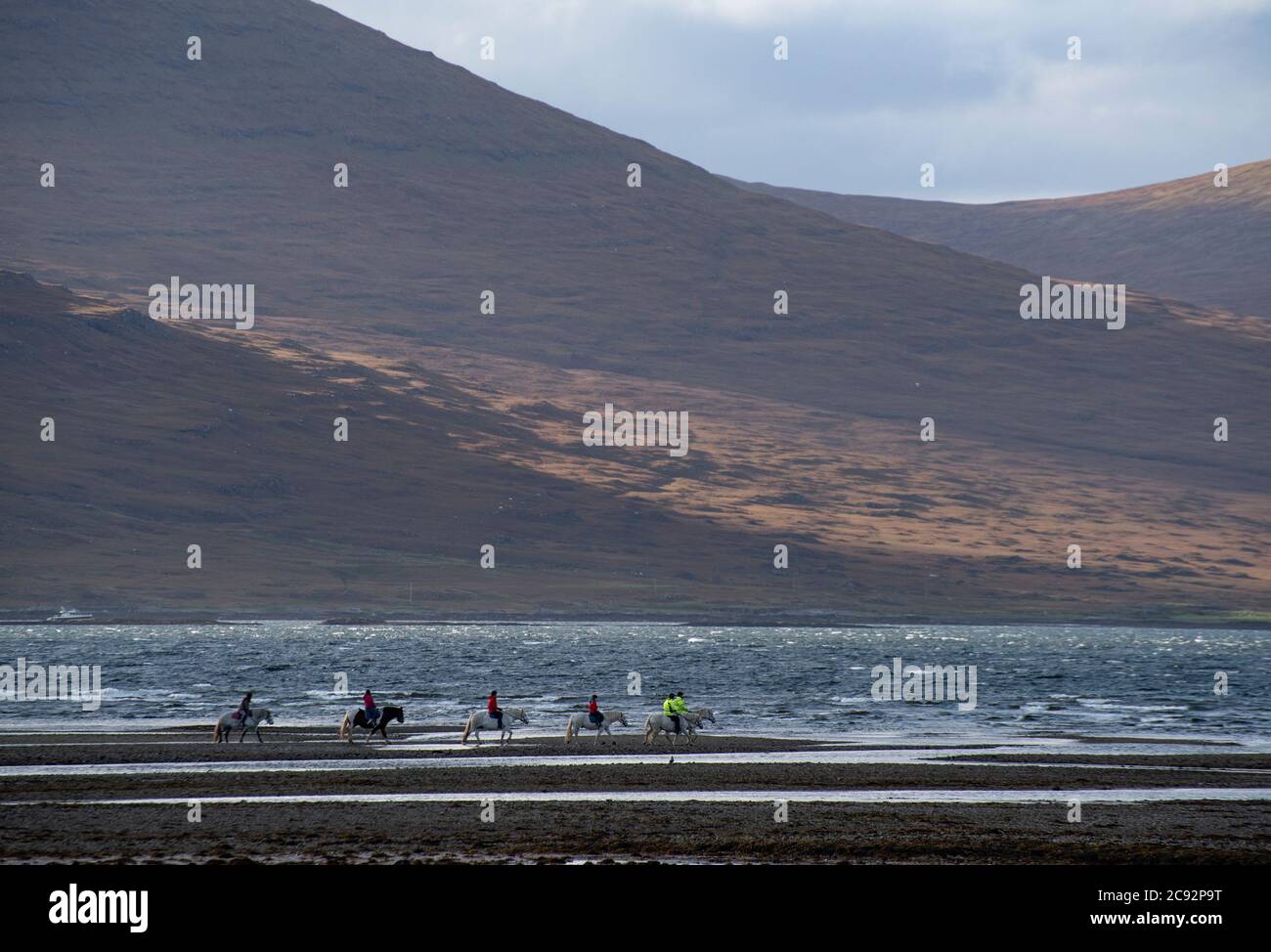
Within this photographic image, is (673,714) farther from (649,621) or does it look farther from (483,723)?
(649,621)

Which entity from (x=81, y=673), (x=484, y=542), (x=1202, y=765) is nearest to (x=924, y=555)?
(x=484, y=542)

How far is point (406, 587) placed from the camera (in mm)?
169500

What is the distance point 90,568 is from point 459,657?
88.7 m

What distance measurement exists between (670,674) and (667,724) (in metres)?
38.0

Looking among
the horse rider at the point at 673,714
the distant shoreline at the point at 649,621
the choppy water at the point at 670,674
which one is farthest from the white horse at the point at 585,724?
the distant shoreline at the point at 649,621

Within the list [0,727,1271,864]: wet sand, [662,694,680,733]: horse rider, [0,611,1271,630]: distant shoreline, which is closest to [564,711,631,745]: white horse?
[0,727,1271,864]: wet sand

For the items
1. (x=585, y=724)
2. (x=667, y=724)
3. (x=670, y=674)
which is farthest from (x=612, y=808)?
(x=670, y=674)

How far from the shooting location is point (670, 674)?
78500 mm

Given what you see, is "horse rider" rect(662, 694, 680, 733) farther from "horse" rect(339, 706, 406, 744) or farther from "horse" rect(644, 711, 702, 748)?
"horse" rect(339, 706, 406, 744)

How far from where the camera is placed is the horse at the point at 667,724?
40.7 metres

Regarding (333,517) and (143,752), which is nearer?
(143,752)
